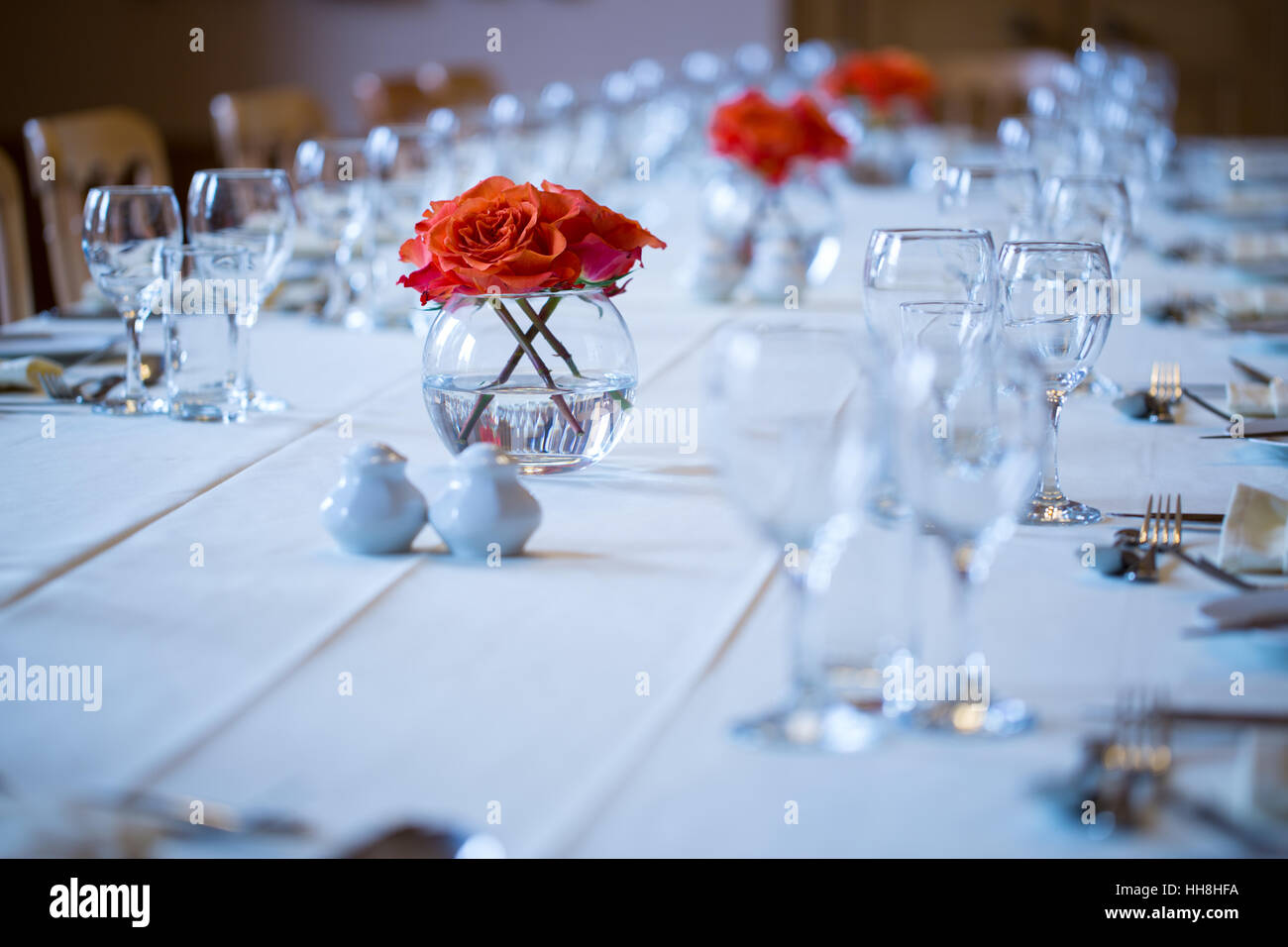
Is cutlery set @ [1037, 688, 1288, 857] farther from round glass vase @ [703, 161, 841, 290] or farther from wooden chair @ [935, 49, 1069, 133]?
wooden chair @ [935, 49, 1069, 133]

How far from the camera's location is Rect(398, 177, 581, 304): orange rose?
1.18m

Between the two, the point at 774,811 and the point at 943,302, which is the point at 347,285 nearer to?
the point at 943,302

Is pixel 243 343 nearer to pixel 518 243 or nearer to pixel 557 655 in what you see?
pixel 518 243

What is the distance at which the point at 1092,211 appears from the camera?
1717mm

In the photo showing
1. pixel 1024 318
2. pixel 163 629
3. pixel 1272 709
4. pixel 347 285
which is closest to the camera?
pixel 1272 709

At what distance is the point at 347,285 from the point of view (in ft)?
6.91

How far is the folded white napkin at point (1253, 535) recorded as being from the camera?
3.27 feet

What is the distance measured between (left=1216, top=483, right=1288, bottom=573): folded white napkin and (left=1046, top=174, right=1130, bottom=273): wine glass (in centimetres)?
69

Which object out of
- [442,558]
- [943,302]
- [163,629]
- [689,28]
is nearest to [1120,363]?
[943,302]

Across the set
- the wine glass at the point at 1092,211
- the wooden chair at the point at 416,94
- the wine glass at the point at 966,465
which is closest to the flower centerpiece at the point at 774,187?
the wine glass at the point at 1092,211

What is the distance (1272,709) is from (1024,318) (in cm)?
46

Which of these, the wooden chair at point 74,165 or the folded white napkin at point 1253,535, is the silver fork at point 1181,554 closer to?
the folded white napkin at point 1253,535

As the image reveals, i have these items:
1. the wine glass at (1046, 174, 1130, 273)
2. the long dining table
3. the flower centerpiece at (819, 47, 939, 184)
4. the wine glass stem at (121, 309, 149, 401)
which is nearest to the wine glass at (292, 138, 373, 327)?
the wine glass stem at (121, 309, 149, 401)
